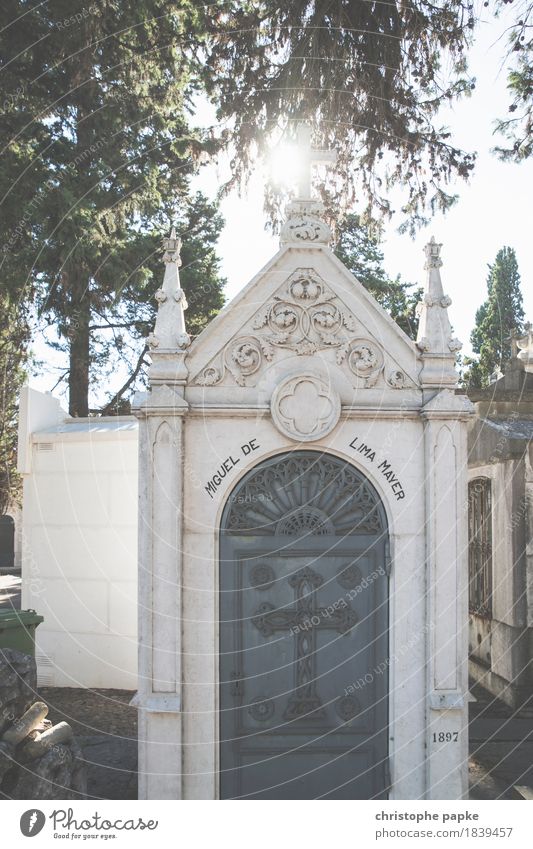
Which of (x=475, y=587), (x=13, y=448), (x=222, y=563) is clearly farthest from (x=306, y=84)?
(x=13, y=448)

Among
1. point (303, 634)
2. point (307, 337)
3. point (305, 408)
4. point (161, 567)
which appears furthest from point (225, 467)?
point (303, 634)

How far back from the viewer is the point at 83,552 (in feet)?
37.0

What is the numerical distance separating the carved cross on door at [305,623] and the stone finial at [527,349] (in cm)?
646

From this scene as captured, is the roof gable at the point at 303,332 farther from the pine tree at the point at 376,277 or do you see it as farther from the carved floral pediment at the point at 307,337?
the pine tree at the point at 376,277

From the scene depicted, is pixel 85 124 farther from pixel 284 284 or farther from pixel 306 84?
pixel 284 284

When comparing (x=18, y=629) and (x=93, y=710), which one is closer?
(x=18, y=629)

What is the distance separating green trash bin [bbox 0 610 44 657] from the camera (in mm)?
9289

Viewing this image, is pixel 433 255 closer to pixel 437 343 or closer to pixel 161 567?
pixel 437 343

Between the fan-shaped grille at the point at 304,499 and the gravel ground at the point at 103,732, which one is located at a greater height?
the fan-shaped grille at the point at 304,499

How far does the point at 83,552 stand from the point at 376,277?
1262 centimetres

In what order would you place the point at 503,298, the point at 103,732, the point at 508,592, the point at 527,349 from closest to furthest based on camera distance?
the point at 103,732 → the point at 508,592 → the point at 527,349 → the point at 503,298

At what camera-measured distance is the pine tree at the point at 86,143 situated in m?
11.7

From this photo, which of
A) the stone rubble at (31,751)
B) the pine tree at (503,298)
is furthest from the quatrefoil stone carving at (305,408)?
the pine tree at (503,298)

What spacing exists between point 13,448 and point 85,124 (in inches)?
582
